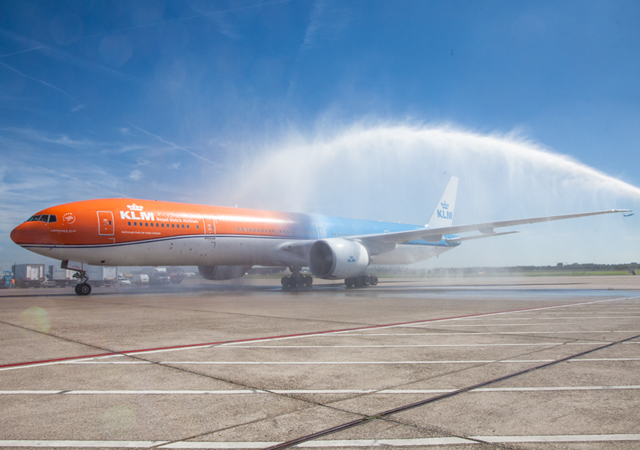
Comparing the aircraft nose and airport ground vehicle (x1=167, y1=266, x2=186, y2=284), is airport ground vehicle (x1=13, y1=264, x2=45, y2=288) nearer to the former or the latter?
airport ground vehicle (x1=167, y1=266, x2=186, y2=284)

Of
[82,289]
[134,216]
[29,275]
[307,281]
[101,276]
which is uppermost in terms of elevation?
[134,216]

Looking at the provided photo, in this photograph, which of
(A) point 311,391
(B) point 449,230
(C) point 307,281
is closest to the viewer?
(A) point 311,391

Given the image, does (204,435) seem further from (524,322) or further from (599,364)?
(524,322)

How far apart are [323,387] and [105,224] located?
17203 mm

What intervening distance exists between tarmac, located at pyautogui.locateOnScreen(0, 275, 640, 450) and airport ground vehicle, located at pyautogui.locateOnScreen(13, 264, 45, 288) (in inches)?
1696

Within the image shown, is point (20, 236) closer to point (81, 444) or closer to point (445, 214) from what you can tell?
point (81, 444)

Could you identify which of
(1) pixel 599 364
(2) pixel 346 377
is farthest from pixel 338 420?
(1) pixel 599 364

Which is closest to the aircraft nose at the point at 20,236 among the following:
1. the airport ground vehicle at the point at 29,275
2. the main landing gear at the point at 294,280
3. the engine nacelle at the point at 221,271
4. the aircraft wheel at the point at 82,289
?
the aircraft wheel at the point at 82,289

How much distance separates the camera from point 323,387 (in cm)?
450

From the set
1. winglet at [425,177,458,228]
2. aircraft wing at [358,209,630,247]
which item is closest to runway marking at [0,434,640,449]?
aircraft wing at [358,209,630,247]

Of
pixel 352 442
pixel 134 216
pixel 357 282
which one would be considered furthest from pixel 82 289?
pixel 352 442

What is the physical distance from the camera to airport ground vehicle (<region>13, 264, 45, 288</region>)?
4480 cm

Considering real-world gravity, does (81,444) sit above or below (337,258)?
below

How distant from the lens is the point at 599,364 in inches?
213
